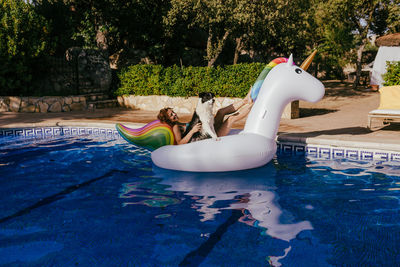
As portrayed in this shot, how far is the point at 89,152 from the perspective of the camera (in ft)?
30.8

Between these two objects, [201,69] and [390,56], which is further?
[390,56]

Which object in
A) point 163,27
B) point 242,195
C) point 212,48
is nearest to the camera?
point 242,195

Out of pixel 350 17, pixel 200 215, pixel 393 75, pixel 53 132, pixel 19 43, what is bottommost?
pixel 200 215

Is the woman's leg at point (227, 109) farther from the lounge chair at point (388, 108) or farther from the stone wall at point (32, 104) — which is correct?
the stone wall at point (32, 104)

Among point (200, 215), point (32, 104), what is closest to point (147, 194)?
point (200, 215)

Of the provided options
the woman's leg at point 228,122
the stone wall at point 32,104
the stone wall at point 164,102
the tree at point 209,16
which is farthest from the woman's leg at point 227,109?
the tree at point 209,16

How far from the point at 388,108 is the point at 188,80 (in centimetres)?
792

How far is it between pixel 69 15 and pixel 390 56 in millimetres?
20020

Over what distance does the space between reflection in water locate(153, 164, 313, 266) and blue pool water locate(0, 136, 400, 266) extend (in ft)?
0.06

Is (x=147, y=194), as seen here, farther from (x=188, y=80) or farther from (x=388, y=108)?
(x=188, y=80)

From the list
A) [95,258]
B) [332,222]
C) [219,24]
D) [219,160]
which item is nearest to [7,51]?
[219,24]

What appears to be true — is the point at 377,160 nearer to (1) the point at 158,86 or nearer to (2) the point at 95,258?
(2) the point at 95,258

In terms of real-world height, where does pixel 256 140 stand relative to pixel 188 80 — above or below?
below

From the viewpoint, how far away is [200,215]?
17.1 feet
